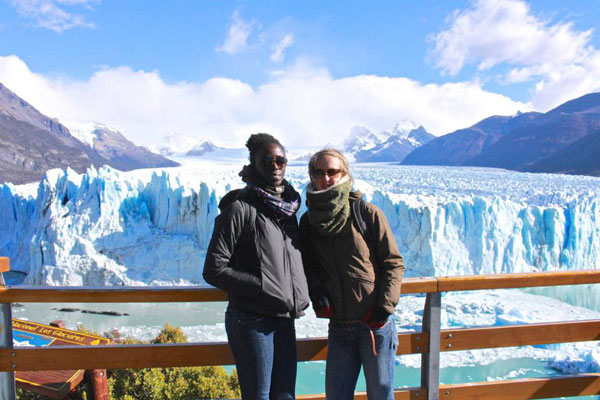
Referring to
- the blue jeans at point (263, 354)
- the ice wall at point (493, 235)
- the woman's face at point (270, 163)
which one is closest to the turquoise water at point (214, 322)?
the ice wall at point (493, 235)

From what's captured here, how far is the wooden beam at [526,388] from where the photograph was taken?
1.82 metres

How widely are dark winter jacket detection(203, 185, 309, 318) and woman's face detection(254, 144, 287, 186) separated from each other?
2.9 inches

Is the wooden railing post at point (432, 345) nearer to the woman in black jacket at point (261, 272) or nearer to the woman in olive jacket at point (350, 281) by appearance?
the woman in olive jacket at point (350, 281)

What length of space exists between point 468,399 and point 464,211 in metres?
11.2

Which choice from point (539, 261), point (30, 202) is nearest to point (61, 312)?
point (30, 202)

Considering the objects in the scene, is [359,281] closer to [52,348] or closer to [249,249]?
[249,249]

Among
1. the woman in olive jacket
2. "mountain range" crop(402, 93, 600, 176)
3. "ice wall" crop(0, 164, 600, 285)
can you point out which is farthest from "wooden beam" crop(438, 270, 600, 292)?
"mountain range" crop(402, 93, 600, 176)

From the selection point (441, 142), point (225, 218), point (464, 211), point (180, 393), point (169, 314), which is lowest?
point (169, 314)

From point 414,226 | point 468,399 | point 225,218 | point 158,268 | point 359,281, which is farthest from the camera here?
point 158,268

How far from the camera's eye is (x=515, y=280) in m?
1.79

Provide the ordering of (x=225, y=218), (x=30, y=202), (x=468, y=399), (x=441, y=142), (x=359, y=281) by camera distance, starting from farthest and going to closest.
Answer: (x=441, y=142) → (x=30, y=202) → (x=468, y=399) → (x=359, y=281) → (x=225, y=218)

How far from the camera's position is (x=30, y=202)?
1572cm

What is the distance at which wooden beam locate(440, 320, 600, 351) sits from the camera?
1774 millimetres

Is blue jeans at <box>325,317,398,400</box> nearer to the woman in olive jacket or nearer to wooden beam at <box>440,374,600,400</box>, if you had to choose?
the woman in olive jacket
